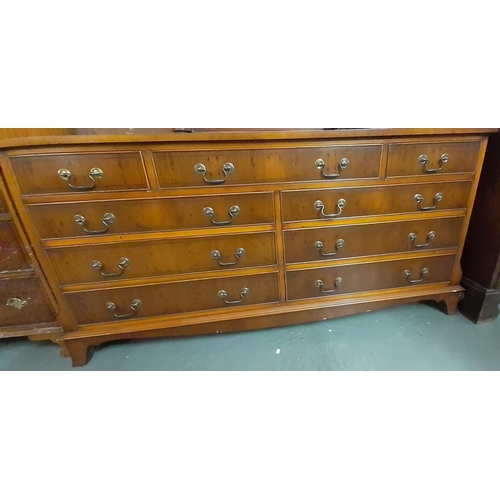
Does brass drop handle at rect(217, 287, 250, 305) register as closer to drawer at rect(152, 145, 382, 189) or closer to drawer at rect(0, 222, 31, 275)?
drawer at rect(152, 145, 382, 189)

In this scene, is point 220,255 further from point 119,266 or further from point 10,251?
point 10,251

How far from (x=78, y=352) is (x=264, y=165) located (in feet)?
3.69

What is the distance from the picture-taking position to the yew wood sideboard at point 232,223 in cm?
85

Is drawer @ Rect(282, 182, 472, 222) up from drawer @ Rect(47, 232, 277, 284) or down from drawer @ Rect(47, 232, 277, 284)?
up

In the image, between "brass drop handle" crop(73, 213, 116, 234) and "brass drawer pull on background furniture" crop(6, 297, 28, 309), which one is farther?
"brass drawer pull on background furniture" crop(6, 297, 28, 309)

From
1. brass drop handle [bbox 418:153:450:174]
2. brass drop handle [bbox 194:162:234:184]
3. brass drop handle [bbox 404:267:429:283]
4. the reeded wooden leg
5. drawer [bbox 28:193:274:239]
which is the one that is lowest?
the reeded wooden leg

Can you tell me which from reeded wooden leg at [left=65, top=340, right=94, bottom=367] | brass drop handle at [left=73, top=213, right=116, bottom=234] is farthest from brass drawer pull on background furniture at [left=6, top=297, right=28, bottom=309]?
brass drop handle at [left=73, top=213, right=116, bottom=234]

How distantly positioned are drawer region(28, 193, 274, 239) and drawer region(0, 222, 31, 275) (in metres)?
0.16

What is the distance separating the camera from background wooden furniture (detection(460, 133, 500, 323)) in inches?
42.9

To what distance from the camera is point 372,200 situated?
3.33 ft

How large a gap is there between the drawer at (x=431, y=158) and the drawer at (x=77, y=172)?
0.96m

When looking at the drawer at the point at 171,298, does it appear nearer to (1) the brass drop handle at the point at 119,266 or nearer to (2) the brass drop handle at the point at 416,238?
(1) the brass drop handle at the point at 119,266

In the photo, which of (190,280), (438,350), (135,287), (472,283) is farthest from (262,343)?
(472,283)

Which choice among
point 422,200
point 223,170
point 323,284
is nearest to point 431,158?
point 422,200
